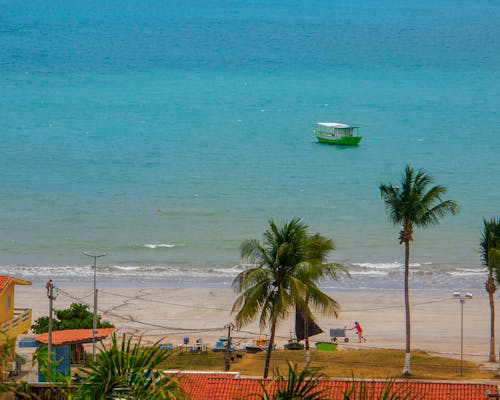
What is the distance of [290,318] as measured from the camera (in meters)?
51.2

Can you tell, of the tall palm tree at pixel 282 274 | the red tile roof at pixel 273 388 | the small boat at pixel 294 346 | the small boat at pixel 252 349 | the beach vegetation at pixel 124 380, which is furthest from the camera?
the small boat at pixel 294 346

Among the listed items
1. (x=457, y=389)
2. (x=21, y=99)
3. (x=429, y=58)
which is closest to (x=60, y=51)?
(x=21, y=99)

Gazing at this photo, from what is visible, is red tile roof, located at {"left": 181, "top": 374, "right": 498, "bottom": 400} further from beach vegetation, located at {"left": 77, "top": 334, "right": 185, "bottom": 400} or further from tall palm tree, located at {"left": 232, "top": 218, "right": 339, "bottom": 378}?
beach vegetation, located at {"left": 77, "top": 334, "right": 185, "bottom": 400}

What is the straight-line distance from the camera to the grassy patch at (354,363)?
3762 centimetres

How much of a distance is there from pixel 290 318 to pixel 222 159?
2155 inches

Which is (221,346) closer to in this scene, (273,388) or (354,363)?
(354,363)

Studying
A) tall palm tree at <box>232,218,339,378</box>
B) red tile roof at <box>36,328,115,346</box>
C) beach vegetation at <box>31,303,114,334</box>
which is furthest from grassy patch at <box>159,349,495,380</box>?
beach vegetation at <box>31,303,114,334</box>

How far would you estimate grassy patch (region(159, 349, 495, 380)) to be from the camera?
3762cm

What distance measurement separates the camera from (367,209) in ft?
276

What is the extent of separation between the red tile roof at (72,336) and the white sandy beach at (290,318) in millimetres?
6799

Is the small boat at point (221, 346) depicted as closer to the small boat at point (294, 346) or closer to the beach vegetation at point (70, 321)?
the small boat at point (294, 346)

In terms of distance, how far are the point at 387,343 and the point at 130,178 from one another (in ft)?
170

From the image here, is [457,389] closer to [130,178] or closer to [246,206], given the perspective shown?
[246,206]

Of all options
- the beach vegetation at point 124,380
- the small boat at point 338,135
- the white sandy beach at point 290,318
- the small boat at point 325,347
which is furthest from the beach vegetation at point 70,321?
the small boat at point 338,135
